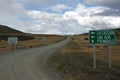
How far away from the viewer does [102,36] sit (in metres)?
22.2

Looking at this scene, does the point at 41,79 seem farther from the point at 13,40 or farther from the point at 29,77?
the point at 13,40

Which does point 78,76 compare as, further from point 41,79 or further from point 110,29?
point 110,29

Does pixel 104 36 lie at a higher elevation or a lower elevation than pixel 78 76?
higher

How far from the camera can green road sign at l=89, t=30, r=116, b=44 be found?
21.7 metres

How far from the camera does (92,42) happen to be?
75.1ft

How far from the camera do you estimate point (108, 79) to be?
58.1 ft

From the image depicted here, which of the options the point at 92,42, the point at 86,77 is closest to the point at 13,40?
the point at 92,42

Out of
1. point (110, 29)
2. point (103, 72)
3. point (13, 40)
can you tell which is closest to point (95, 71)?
point (103, 72)

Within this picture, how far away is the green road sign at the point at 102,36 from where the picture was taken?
71.2 ft

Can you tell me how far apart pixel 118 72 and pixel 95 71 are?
1646 mm

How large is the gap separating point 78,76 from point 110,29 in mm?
4661

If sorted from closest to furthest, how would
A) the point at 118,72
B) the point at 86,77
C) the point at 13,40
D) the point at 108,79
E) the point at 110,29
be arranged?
1. the point at 108,79
2. the point at 86,77
3. the point at 118,72
4. the point at 110,29
5. the point at 13,40

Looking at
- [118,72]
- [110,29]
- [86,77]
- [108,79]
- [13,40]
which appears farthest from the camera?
[13,40]

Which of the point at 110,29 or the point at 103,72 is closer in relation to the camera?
the point at 103,72
